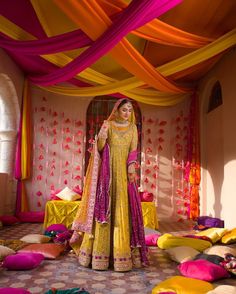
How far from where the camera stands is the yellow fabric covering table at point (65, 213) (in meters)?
5.59

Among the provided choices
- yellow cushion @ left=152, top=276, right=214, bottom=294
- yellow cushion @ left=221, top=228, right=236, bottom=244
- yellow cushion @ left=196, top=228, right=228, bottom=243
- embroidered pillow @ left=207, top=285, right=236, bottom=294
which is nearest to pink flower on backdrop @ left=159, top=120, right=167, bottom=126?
yellow cushion @ left=196, top=228, right=228, bottom=243

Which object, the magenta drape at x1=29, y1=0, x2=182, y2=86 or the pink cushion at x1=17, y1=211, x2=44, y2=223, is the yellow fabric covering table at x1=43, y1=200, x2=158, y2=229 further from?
the magenta drape at x1=29, y1=0, x2=182, y2=86

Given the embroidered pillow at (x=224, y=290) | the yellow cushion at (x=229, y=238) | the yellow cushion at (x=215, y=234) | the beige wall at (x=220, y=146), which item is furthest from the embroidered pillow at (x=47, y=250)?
the beige wall at (x=220, y=146)

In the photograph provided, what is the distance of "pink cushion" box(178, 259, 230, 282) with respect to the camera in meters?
2.77

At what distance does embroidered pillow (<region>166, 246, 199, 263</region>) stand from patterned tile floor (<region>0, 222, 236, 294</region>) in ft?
0.25

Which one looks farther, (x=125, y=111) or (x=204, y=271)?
(x=125, y=111)

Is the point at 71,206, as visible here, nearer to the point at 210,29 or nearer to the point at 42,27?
the point at 42,27

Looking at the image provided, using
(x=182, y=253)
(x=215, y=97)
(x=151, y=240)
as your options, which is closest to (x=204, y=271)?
(x=182, y=253)

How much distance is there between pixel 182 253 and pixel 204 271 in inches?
27.7

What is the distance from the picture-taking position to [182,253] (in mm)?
3494

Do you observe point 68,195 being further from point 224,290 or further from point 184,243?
point 224,290

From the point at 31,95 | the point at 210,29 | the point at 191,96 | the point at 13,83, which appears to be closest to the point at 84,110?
the point at 31,95

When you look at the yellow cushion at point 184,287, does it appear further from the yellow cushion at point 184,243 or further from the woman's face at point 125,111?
the woman's face at point 125,111

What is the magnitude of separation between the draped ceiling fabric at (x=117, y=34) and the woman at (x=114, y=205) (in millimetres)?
923
